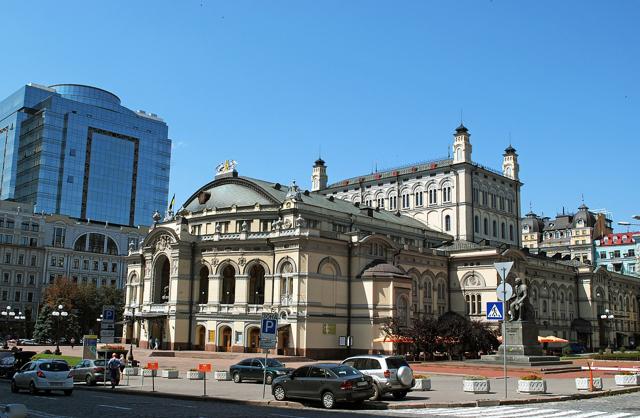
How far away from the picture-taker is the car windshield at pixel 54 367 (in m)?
30.2

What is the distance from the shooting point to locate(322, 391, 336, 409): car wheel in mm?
25197

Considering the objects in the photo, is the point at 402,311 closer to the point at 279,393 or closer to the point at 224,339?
the point at 224,339

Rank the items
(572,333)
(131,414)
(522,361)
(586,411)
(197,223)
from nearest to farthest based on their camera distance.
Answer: (131,414) < (586,411) < (522,361) < (197,223) < (572,333)

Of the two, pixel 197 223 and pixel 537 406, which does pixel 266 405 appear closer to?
pixel 537 406

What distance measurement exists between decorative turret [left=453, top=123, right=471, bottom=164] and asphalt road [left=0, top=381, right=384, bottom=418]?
6546 centimetres

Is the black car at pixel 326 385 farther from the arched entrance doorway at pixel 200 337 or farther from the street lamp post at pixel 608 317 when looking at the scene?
the street lamp post at pixel 608 317

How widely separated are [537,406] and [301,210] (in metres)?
45.5

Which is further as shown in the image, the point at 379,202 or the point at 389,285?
the point at 379,202

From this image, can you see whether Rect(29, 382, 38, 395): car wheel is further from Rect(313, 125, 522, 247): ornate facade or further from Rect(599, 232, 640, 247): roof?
Rect(599, 232, 640, 247): roof

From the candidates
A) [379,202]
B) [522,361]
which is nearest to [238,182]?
[379,202]

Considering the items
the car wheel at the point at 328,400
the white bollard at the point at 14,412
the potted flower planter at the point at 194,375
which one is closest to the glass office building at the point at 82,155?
the potted flower planter at the point at 194,375

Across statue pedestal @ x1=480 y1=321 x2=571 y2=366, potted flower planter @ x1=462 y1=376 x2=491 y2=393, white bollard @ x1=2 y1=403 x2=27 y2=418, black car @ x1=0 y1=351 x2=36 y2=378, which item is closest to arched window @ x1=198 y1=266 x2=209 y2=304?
black car @ x1=0 y1=351 x2=36 y2=378

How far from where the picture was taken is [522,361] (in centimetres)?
4497

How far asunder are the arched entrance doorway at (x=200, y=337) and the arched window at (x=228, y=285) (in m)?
3.48
